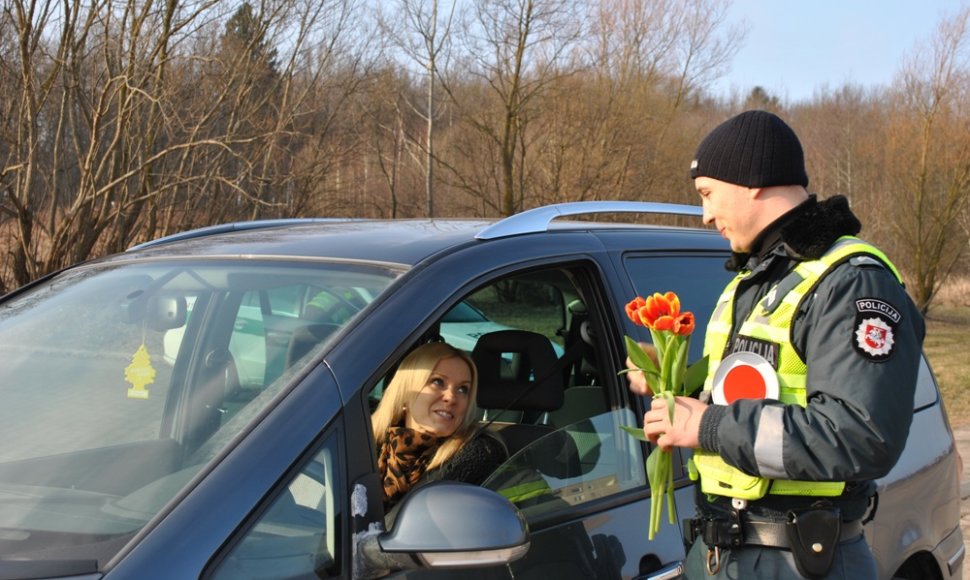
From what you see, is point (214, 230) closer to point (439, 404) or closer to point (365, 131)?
point (439, 404)

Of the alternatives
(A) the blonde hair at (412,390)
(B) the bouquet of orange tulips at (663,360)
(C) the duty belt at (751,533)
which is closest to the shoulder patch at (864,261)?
(B) the bouquet of orange tulips at (663,360)

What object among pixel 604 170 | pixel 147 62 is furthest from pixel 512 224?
pixel 604 170

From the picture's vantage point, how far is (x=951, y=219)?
2327 centimetres

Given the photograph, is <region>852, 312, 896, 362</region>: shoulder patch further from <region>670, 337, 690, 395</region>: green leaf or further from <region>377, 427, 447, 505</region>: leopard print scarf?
<region>377, 427, 447, 505</region>: leopard print scarf

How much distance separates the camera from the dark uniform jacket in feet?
5.71

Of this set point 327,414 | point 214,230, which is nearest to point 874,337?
point 327,414

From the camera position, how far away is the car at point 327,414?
66.4 inches

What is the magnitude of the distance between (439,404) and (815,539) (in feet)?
3.86

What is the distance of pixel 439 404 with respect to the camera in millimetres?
2771

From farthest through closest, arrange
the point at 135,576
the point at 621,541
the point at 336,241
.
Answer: the point at 336,241 < the point at 621,541 < the point at 135,576

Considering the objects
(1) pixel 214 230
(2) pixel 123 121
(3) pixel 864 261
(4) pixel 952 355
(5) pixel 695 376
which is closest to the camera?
(3) pixel 864 261

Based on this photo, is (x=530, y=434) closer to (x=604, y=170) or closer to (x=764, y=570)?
(x=764, y=570)

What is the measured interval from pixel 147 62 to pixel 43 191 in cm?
170

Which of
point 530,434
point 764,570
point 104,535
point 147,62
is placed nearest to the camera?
point 104,535
